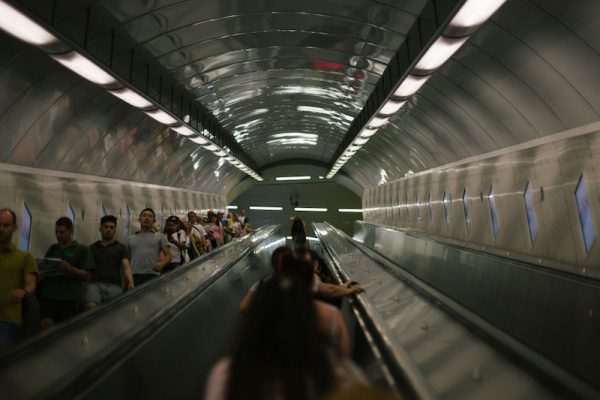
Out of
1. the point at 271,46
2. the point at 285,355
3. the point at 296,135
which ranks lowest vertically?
the point at 285,355

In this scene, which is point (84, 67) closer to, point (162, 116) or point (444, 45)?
point (162, 116)

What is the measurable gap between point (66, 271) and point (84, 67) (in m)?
2.82

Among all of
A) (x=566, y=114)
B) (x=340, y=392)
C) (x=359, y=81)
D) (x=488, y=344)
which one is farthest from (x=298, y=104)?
(x=340, y=392)

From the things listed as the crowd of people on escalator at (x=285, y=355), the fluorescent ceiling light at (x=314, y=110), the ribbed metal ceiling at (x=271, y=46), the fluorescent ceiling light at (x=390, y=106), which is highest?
the fluorescent ceiling light at (x=314, y=110)

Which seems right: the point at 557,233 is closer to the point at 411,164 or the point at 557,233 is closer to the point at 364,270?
the point at 364,270

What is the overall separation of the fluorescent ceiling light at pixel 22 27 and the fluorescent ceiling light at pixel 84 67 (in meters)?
0.50

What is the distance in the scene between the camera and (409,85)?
23.7ft

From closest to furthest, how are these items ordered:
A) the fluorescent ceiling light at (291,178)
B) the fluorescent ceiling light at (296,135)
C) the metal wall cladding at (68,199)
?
1. the metal wall cladding at (68,199)
2. the fluorescent ceiling light at (296,135)
3. the fluorescent ceiling light at (291,178)

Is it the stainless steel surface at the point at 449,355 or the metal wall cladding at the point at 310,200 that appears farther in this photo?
the metal wall cladding at the point at 310,200

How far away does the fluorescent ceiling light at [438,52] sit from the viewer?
534 cm

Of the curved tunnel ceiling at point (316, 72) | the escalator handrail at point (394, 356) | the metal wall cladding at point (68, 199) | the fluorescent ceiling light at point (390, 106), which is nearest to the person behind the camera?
the escalator handrail at point (394, 356)

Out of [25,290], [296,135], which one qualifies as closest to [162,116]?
[25,290]

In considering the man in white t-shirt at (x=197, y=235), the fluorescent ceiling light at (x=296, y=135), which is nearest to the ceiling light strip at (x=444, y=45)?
the man in white t-shirt at (x=197, y=235)

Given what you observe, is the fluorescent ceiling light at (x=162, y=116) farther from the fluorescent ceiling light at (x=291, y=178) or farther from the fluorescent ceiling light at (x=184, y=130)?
the fluorescent ceiling light at (x=291, y=178)
